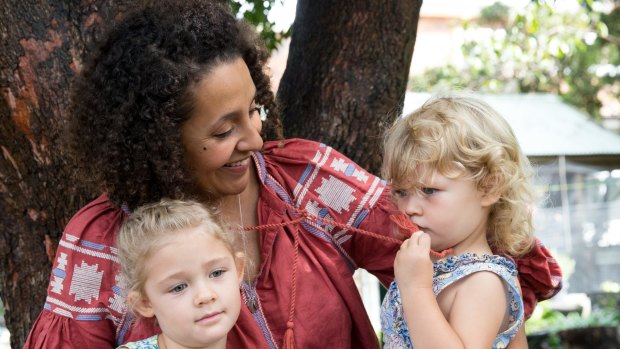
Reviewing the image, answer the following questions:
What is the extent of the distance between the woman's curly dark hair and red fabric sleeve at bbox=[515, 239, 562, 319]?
104 cm

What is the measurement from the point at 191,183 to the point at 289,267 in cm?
37

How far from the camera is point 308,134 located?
10.1ft

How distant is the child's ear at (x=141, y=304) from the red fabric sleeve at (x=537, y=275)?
1082 mm

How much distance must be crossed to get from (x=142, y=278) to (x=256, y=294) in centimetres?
39

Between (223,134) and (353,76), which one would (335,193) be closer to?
(223,134)

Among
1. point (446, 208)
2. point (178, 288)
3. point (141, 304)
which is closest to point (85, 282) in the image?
point (141, 304)

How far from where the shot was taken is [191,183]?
2.28m

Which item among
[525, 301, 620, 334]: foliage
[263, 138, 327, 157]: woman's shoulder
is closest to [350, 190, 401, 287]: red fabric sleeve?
[263, 138, 327, 157]: woman's shoulder

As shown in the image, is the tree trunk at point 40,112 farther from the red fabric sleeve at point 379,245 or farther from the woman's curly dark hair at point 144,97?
the red fabric sleeve at point 379,245

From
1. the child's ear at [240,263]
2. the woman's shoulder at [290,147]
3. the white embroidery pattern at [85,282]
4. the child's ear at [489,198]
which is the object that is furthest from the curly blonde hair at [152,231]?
the child's ear at [489,198]

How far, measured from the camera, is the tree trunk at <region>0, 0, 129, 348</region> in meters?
2.57

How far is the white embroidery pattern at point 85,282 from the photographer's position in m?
2.21

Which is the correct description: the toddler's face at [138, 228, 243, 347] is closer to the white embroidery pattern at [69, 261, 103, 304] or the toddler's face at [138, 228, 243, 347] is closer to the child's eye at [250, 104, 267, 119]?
the white embroidery pattern at [69, 261, 103, 304]

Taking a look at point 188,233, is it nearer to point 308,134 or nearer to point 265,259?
point 265,259
